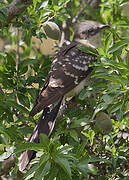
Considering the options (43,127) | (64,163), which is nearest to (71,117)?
(43,127)

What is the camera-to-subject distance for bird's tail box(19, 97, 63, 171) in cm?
244

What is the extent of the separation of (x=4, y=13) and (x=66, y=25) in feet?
4.56

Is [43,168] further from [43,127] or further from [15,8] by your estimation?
[15,8]

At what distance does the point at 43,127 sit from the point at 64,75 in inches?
24.5

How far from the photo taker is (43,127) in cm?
269

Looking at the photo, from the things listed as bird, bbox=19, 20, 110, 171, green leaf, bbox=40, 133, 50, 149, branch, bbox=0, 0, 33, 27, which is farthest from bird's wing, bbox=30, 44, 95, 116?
green leaf, bbox=40, 133, 50, 149

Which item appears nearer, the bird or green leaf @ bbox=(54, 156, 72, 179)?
green leaf @ bbox=(54, 156, 72, 179)

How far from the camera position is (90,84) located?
264cm

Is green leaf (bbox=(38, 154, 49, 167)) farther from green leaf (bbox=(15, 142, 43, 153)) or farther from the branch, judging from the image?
the branch

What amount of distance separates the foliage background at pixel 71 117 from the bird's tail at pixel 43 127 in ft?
0.15

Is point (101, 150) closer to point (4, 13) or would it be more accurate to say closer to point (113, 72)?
point (113, 72)

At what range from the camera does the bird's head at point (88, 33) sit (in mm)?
3978

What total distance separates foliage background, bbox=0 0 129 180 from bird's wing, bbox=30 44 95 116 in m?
Result: 0.07

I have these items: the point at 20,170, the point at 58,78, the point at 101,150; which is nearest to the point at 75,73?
the point at 58,78
